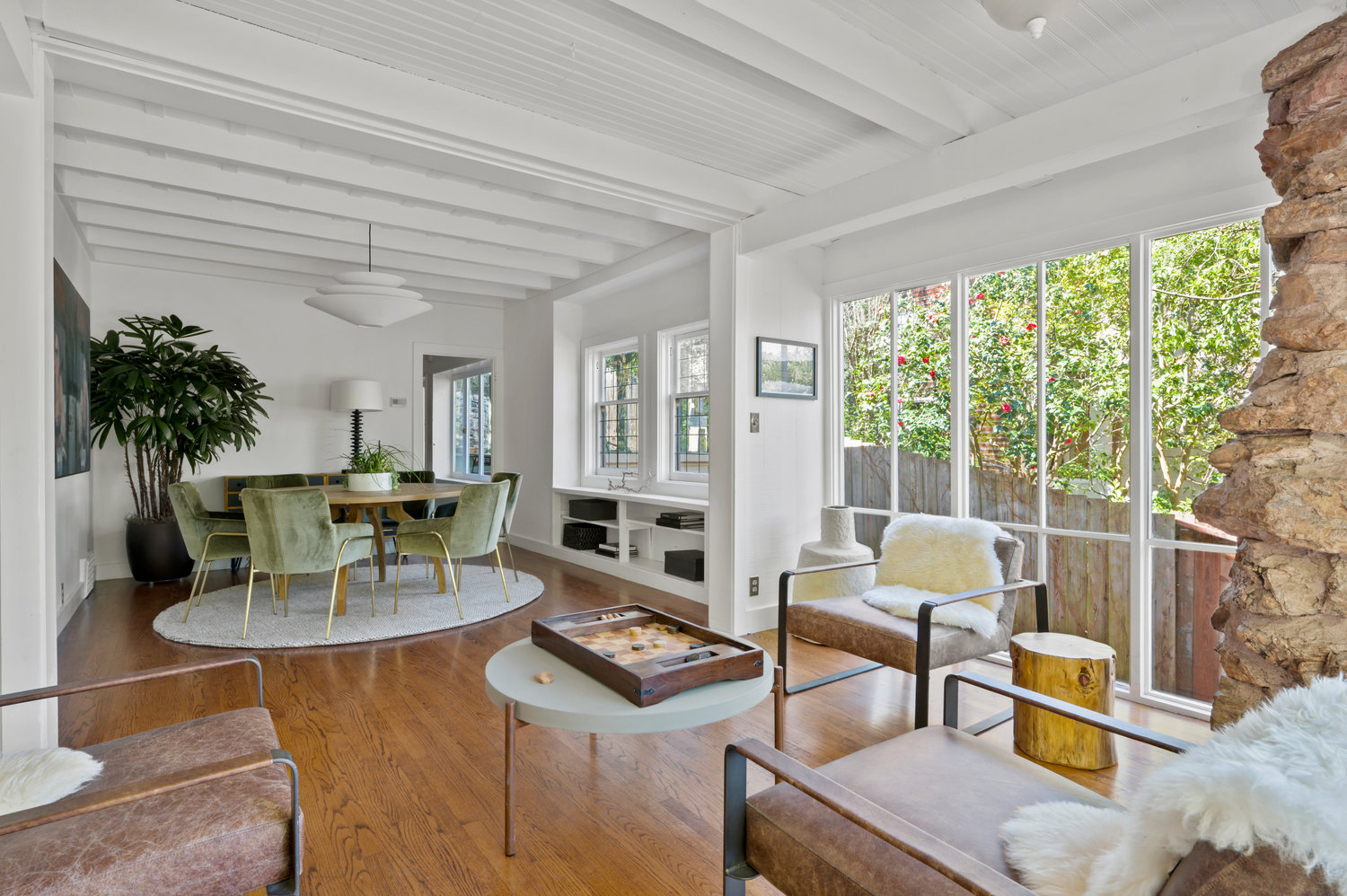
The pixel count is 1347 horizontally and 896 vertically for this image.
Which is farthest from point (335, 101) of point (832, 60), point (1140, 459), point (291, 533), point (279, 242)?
point (1140, 459)

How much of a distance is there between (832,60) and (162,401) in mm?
5199

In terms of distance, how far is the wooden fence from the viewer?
9.48ft

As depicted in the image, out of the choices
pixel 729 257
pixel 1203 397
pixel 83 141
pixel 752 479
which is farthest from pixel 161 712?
pixel 1203 397

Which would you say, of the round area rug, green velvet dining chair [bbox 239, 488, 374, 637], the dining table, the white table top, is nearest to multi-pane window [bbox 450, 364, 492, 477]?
the dining table

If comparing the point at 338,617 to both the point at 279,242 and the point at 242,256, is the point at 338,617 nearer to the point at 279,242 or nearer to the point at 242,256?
the point at 279,242

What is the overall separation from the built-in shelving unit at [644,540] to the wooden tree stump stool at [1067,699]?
2.57 meters

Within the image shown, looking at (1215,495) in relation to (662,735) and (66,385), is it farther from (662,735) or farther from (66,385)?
(66,385)

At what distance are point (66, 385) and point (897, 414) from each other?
476 centimetres

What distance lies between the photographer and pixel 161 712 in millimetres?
2924

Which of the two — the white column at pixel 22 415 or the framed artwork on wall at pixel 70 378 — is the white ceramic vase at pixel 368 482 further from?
the white column at pixel 22 415

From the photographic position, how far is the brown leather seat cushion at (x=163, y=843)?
1.17m

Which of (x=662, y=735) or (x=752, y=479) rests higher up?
(x=752, y=479)

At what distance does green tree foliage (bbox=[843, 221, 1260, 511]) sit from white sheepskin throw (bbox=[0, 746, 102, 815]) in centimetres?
367

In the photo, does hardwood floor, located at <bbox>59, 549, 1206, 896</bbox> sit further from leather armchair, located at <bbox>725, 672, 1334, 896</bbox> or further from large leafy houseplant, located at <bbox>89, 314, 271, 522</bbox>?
large leafy houseplant, located at <bbox>89, 314, 271, 522</bbox>
